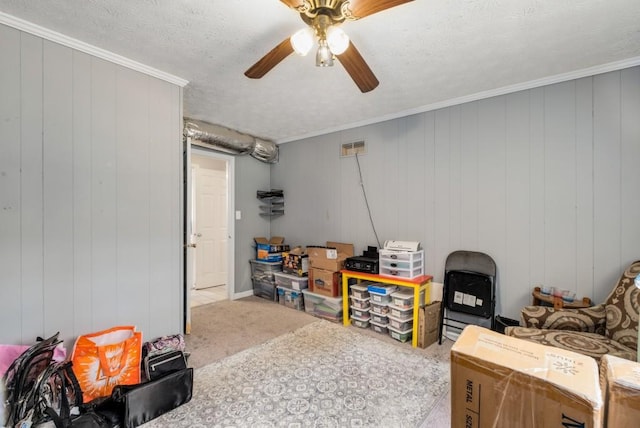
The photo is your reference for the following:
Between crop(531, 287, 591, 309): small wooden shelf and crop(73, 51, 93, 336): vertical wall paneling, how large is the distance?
3.54 metres

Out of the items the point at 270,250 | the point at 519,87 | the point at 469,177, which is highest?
the point at 519,87

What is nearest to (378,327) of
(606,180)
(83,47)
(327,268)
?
(327,268)

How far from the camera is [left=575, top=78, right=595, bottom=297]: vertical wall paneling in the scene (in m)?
2.42

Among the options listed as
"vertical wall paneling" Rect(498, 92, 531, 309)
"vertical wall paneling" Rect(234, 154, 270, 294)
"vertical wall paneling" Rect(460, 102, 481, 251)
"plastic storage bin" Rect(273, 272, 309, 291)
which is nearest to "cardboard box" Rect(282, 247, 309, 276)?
"plastic storage bin" Rect(273, 272, 309, 291)

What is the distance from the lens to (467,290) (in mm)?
2898

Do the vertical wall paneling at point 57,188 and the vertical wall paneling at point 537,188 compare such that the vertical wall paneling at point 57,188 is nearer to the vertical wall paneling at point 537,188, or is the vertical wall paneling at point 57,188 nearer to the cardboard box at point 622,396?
the cardboard box at point 622,396

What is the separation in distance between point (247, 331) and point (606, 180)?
3.52 metres

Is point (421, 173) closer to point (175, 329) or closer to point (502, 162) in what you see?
point (502, 162)

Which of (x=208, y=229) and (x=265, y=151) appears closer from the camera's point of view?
(x=265, y=151)

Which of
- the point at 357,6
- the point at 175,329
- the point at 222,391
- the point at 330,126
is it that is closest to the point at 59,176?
the point at 175,329

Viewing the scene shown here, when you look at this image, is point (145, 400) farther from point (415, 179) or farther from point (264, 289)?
point (415, 179)

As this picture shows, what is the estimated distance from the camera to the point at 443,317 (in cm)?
304

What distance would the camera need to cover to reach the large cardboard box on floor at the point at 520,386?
2.56ft

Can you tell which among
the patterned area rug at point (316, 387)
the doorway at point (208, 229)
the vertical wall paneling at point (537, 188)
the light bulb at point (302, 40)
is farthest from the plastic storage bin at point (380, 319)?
the light bulb at point (302, 40)
